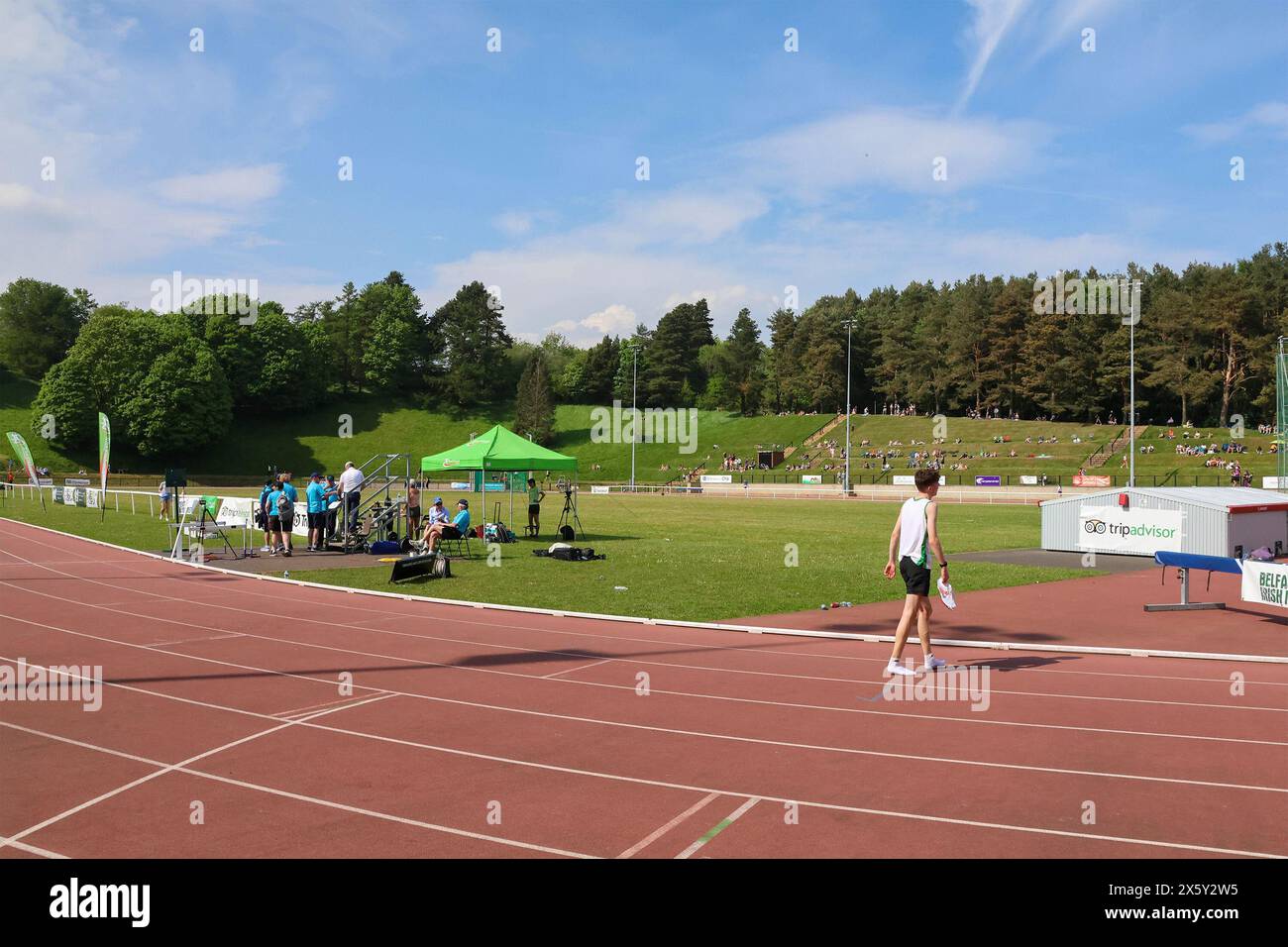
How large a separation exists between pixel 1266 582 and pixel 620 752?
10.3 m

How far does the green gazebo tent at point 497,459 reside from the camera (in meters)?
25.6

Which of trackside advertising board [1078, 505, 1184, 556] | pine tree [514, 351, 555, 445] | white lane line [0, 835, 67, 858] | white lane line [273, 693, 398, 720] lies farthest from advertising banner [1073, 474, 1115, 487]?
white lane line [0, 835, 67, 858]

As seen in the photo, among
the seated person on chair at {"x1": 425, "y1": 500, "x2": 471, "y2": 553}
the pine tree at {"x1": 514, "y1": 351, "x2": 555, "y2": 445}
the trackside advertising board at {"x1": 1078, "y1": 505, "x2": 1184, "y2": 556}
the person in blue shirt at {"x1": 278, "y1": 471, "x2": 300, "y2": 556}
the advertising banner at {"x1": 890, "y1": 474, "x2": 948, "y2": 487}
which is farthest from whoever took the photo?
the pine tree at {"x1": 514, "y1": 351, "x2": 555, "y2": 445}

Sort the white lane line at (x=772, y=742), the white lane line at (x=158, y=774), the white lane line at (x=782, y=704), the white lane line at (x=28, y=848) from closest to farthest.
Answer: the white lane line at (x=28, y=848) < the white lane line at (x=158, y=774) < the white lane line at (x=772, y=742) < the white lane line at (x=782, y=704)

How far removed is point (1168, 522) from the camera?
2245 cm

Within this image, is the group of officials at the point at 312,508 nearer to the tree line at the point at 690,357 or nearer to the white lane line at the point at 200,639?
the white lane line at the point at 200,639

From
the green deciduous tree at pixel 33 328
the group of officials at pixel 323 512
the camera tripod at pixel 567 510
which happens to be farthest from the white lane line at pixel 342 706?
the green deciduous tree at pixel 33 328

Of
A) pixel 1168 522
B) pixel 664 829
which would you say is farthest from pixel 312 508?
pixel 1168 522

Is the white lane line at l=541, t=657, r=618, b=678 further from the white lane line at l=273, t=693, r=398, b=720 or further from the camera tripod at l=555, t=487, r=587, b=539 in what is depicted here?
the camera tripod at l=555, t=487, r=587, b=539

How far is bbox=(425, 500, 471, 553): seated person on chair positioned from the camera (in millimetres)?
21328

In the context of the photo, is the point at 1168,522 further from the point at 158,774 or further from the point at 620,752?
the point at 158,774

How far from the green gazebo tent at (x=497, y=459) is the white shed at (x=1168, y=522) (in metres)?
13.1

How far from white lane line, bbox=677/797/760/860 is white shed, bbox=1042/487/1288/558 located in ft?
62.5
